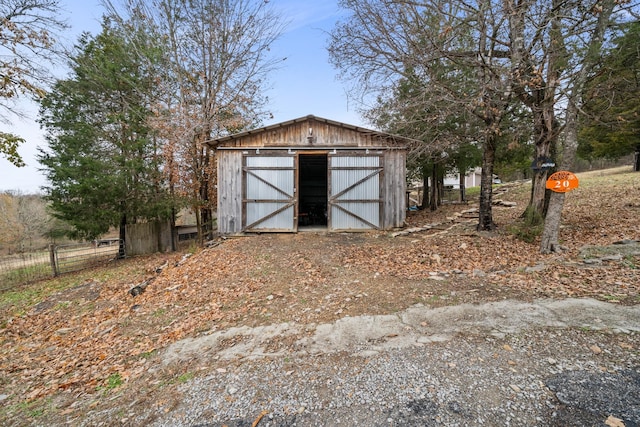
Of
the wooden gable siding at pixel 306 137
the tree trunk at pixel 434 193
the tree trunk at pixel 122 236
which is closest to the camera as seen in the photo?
the wooden gable siding at pixel 306 137

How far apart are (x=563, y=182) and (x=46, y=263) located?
52.5 feet

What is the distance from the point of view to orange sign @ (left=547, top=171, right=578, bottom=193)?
5477 mm

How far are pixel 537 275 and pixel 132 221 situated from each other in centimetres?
1437

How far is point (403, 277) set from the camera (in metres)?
5.23

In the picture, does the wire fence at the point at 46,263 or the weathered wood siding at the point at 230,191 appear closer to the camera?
the wire fence at the point at 46,263

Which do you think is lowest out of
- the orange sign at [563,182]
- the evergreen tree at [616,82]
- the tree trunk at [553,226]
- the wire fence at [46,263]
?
the wire fence at [46,263]

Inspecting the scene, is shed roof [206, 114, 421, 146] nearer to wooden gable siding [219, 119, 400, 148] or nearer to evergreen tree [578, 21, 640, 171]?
wooden gable siding [219, 119, 400, 148]

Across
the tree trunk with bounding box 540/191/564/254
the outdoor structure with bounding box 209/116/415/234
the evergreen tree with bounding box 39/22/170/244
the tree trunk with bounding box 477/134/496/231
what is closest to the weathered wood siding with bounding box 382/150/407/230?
the outdoor structure with bounding box 209/116/415/234

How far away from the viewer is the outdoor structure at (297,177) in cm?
973

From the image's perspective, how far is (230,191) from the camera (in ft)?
32.3

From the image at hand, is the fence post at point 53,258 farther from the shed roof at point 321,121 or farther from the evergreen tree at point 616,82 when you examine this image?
the evergreen tree at point 616,82

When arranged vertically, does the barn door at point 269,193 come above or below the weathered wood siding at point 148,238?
above

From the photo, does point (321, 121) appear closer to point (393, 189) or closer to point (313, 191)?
point (393, 189)

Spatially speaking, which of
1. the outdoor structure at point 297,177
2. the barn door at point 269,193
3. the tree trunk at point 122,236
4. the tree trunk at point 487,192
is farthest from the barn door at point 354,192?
the tree trunk at point 122,236
